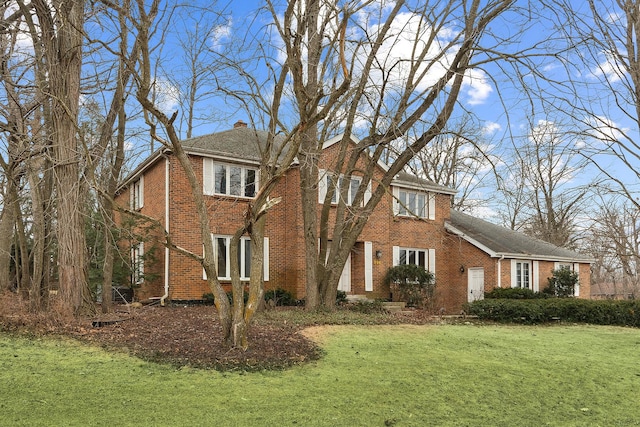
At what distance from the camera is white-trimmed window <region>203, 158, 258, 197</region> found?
17.0m

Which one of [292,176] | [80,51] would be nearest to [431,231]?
[292,176]

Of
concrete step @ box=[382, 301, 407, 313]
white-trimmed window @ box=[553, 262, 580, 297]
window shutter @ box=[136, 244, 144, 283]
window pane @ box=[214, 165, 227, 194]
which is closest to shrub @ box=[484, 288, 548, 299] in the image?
concrete step @ box=[382, 301, 407, 313]

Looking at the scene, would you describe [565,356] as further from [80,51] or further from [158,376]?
[80,51]

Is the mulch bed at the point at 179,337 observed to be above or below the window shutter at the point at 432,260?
below

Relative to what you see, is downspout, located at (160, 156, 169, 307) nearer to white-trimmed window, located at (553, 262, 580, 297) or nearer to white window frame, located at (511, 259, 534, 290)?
white window frame, located at (511, 259, 534, 290)

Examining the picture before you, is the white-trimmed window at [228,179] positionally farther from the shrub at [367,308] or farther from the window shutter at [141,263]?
the shrub at [367,308]

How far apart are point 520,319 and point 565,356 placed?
596 cm

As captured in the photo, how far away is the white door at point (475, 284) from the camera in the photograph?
2181 cm

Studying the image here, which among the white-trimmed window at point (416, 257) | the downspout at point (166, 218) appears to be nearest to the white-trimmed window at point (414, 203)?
the white-trimmed window at point (416, 257)

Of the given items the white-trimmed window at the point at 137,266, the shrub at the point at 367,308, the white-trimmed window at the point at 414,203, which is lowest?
the shrub at the point at 367,308

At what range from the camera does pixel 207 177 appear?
17031mm

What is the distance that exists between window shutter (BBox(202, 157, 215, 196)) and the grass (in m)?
8.80

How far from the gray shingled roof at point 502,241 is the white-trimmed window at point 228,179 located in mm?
9722

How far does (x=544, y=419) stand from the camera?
627 cm
